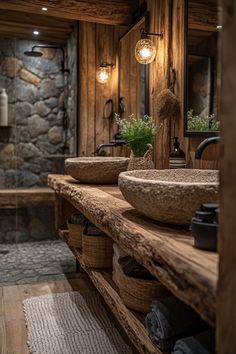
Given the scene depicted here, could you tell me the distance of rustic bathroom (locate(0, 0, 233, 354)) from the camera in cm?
80

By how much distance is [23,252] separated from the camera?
3572 mm

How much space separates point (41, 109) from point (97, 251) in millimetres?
2714

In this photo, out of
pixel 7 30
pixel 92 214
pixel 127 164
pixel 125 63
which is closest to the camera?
pixel 92 214

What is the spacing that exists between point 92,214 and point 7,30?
3.06 meters

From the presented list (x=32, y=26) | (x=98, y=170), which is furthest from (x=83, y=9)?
(x=98, y=170)

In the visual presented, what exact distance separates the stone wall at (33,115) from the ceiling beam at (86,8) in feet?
4.00

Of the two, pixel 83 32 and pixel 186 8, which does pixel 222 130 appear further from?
pixel 83 32

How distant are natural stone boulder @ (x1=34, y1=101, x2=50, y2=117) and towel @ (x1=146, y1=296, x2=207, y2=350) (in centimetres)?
336

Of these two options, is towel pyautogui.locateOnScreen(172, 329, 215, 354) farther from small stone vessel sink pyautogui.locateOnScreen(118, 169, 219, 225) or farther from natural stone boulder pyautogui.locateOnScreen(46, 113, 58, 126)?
natural stone boulder pyautogui.locateOnScreen(46, 113, 58, 126)

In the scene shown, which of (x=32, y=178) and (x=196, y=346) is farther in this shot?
(x=32, y=178)

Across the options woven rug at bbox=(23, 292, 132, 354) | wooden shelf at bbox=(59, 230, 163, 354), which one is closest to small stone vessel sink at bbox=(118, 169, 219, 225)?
wooden shelf at bbox=(59, 230, 163, 354)

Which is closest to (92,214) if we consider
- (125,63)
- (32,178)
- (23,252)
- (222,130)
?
(222,130)

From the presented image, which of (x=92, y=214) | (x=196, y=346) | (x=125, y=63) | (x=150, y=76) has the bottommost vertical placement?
(x=196, y=346)

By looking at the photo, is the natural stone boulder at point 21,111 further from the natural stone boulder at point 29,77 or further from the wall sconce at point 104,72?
the wall sconce at point 104,72
